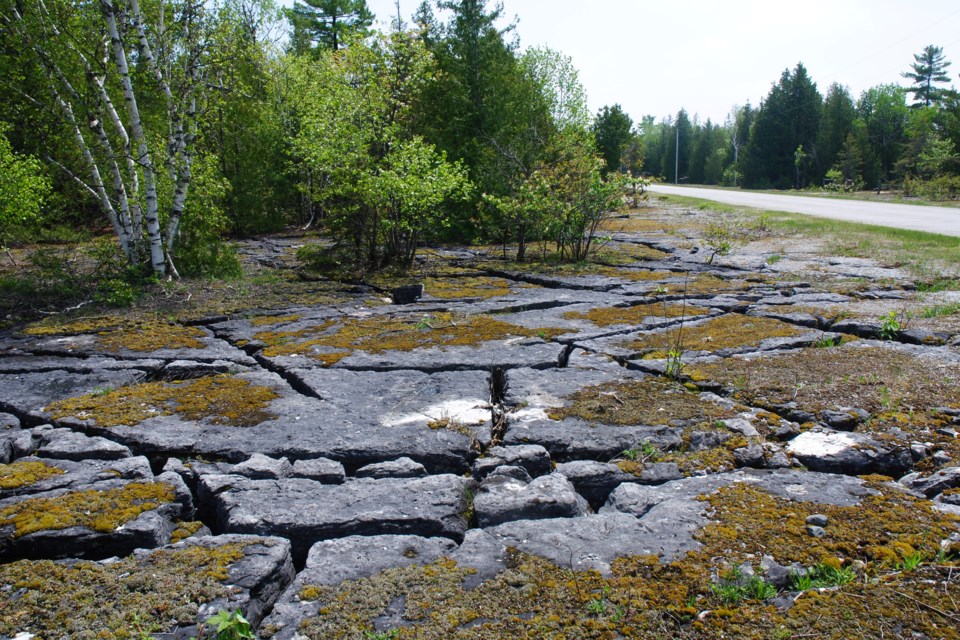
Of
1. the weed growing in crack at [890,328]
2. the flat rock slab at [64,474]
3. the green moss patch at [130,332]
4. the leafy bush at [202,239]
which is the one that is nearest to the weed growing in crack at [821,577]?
the flat rock slab at [64,474]

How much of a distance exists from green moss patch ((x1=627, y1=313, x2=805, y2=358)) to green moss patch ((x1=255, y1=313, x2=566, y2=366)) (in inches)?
36.7

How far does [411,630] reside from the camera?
1.99m

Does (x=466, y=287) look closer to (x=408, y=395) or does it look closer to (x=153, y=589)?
(x=408, y=395)

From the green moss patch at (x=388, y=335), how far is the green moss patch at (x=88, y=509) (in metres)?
2.14

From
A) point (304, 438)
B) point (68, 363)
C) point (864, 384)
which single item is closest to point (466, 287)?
point (68, 363)

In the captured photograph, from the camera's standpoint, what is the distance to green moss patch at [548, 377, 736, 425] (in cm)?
367

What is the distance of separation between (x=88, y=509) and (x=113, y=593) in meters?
0.67

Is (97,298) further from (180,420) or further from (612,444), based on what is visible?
(612,444)

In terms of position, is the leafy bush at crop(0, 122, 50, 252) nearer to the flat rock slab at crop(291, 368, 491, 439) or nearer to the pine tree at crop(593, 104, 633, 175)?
the flat rock slab at crop(291, 368, 491, 439)

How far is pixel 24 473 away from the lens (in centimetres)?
303

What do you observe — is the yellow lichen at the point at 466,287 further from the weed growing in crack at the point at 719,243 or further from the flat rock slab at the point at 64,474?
the flat rock slab at the point at 64,474

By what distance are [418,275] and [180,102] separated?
4.31 m

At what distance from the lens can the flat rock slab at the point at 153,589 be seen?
2025 millimetres

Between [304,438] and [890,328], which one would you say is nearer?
[304,438]
